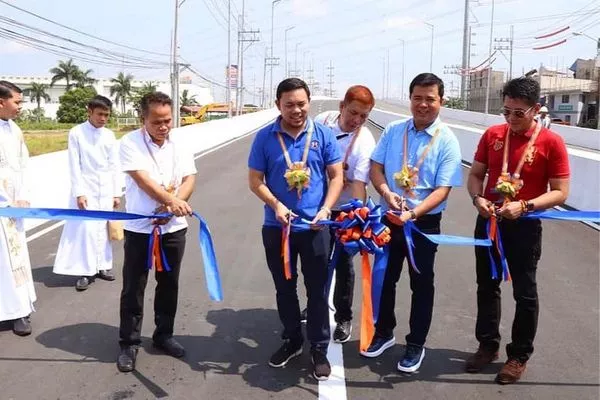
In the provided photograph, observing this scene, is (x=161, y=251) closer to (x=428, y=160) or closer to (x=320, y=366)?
(x=320, y=366)

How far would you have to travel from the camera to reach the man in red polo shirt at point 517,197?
3.86m

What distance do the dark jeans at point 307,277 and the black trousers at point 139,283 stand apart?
0.70m

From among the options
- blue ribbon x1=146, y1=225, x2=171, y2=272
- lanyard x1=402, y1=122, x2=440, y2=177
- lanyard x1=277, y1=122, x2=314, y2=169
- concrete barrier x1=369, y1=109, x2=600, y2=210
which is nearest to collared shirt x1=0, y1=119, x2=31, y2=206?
blue ribbon x1=146, y1=225, x2=171, y2=272

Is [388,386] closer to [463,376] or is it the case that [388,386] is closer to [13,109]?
[463,376]

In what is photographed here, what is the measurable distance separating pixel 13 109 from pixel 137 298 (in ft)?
6.38

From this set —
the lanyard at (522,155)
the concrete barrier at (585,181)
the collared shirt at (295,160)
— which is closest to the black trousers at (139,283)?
the collared shirt at (295,160)

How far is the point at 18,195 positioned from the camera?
4.98 metres

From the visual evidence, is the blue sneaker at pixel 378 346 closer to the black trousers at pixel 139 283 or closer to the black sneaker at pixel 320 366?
the black sneaker at pixel 320 366

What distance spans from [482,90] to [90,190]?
7372cm

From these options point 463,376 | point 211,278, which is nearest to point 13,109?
point 211,278

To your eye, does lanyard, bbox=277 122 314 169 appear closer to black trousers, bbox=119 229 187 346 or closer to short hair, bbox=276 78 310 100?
short hair, bbox=276 78 310 100

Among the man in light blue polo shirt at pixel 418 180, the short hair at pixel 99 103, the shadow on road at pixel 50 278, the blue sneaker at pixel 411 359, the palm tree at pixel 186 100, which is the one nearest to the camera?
the man in light blue polo shirt at pixel 418 180

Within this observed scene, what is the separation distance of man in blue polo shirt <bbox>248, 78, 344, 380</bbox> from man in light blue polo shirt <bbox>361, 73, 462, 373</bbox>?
0.37m

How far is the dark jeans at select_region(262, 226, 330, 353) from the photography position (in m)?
4.09
